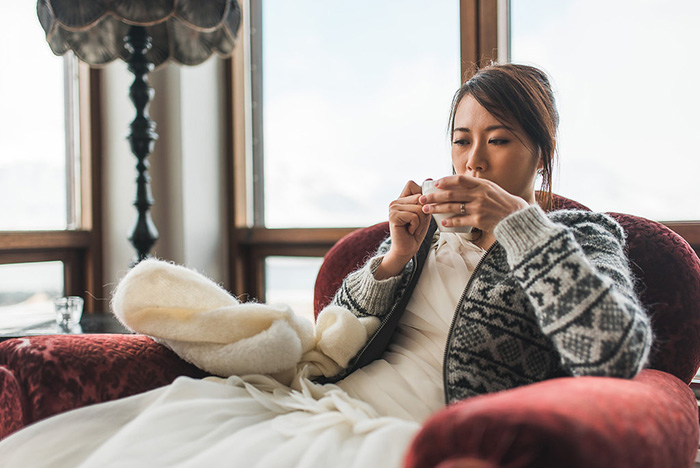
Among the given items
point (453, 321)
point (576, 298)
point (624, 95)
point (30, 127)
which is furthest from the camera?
point (30, 127)

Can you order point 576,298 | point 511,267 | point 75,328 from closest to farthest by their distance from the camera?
1. point 576,298
2. point 511,267
3. point 75,328

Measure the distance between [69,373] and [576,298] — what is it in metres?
0.80

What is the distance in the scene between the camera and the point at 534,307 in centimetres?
87

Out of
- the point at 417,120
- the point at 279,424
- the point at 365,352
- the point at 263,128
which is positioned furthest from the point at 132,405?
the point at 263,128

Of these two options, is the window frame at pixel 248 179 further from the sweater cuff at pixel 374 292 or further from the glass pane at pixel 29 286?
the sweater cuff at pixel 374 292

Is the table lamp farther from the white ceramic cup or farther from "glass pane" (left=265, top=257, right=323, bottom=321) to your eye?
the white ceramic cup

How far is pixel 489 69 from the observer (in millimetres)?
1217

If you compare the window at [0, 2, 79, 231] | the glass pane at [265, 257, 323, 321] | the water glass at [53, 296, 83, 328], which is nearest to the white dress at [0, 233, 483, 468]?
the water glass at [53, 296, 83, 328]

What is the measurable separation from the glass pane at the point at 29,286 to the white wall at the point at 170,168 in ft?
0.65

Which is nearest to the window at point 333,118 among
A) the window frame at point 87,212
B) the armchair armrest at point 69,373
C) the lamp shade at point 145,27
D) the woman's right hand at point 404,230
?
the lamp shade at point 145,27

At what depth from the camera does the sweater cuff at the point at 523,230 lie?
0.87m

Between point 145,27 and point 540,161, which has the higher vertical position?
point 145,27

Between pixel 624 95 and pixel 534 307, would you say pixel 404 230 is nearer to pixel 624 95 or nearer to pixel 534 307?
pixel 534 307

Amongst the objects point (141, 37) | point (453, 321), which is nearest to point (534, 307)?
point (453, 321)
